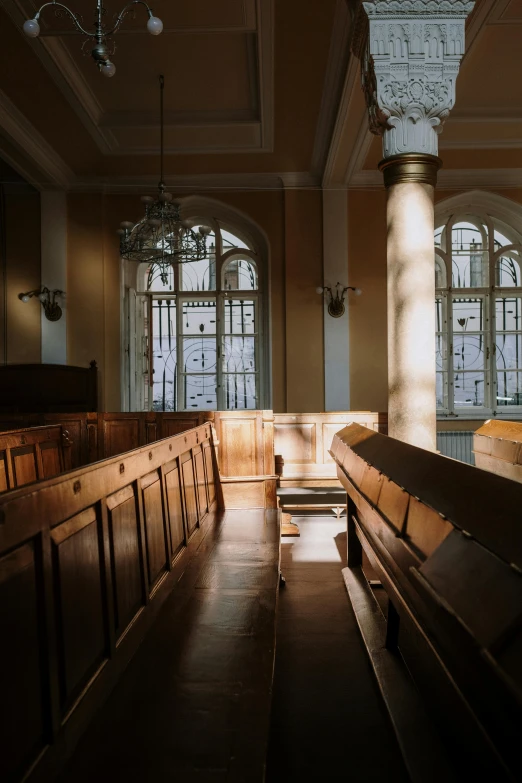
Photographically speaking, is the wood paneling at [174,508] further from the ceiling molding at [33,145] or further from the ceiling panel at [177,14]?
the ceiling molding at [33,145]

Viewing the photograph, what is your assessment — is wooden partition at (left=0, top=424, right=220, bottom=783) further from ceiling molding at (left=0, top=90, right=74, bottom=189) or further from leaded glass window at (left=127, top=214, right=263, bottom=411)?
leaded glass window at (left=127, top=214, right=263, bottom=411)

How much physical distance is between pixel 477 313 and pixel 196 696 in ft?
29.3

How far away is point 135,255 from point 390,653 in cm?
558

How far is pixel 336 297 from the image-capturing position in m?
8.98

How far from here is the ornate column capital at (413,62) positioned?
4.42 m

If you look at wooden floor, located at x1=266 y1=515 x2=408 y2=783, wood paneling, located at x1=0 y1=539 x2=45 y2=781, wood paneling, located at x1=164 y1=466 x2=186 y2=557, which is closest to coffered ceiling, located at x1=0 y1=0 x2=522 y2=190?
wood paneling, located at x1=164 y1=466 x2=186 y2=557

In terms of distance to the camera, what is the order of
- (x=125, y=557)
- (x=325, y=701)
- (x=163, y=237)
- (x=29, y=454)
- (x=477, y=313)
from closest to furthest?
1. (x=125, y=557)
2. (x=325, y=701)
3. (x=29, y=454)
4. (x=163, y=237)
5. (x=477, y=313)

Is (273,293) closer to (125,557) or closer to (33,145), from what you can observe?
(33,145)

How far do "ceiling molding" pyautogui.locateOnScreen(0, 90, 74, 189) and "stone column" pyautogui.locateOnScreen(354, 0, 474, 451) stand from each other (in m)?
4.08

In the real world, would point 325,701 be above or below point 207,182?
below

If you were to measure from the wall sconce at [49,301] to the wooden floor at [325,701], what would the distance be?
21.6 feet

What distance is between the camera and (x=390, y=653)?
230 cm

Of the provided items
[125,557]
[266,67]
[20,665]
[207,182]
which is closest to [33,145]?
[207,182]

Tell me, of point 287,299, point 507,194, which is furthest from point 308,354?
point 507,194
